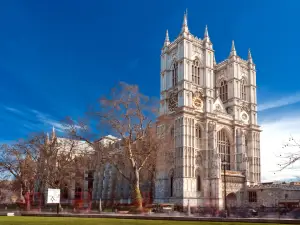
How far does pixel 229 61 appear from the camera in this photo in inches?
2854

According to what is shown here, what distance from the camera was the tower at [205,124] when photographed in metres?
58.3

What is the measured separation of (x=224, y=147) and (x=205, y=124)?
7424 mm

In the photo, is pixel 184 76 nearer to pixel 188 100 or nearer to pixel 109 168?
pixel 188 100

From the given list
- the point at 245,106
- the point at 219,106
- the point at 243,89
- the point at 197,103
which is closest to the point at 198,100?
the point at 197,103

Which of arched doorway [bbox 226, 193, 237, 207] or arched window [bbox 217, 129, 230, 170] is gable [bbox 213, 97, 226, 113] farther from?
arched doorway [bbox 226, 193, 237, 207]

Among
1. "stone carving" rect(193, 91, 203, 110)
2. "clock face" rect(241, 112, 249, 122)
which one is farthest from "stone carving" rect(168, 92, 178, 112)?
"clock face" rect(241, 112, 249, 122)

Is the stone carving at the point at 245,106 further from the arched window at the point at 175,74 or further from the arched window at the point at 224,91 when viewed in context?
the arched window at the point at 175,74

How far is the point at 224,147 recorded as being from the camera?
219 feet

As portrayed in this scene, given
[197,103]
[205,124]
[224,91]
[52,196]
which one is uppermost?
[224,91]

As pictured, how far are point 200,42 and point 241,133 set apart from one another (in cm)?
1958

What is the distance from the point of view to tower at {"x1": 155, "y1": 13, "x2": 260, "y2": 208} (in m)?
58.3

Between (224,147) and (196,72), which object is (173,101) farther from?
(224,147)

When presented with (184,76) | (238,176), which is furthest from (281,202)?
(184,76)

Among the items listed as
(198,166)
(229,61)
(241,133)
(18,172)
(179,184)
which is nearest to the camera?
(18,172)
